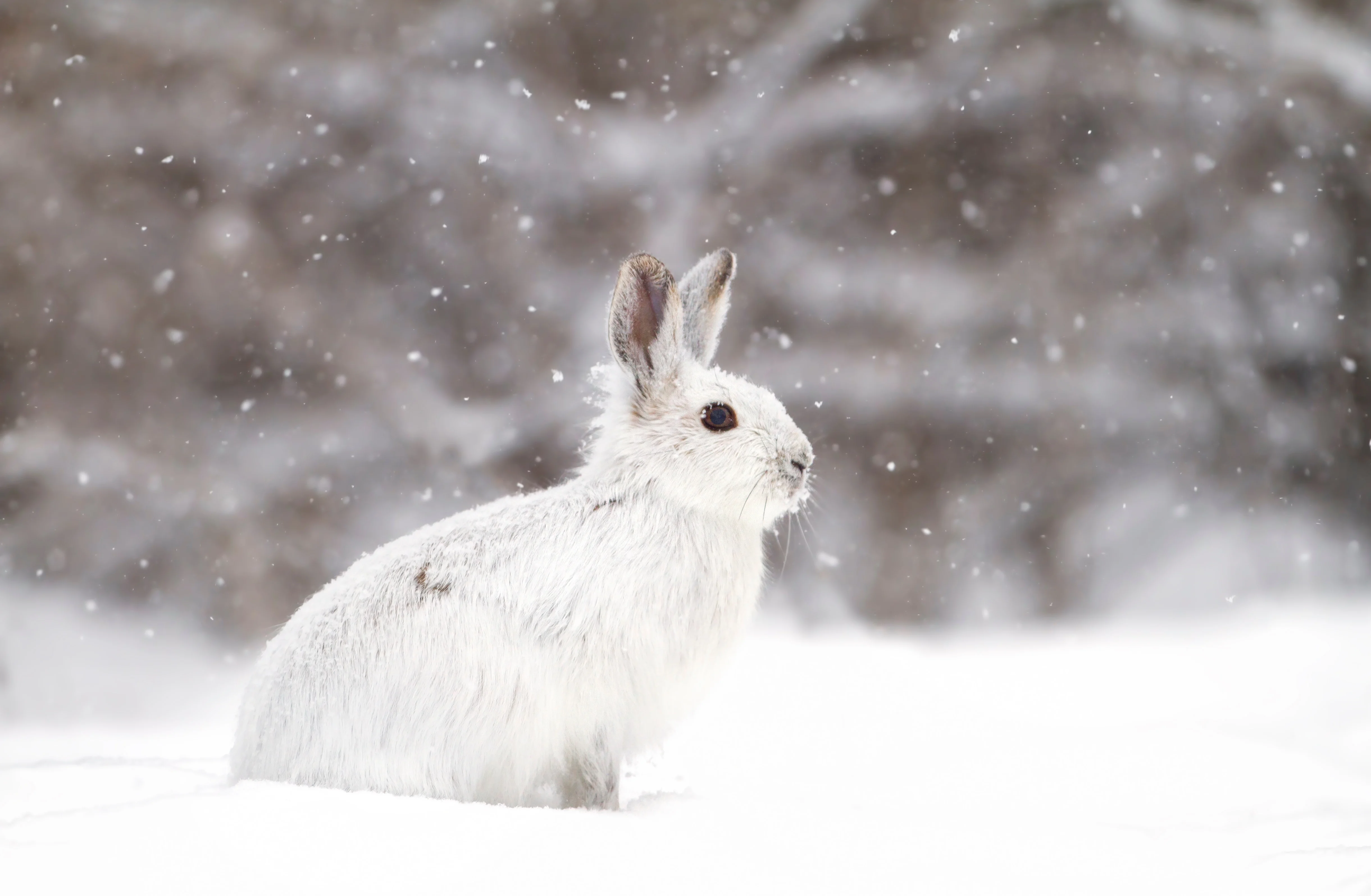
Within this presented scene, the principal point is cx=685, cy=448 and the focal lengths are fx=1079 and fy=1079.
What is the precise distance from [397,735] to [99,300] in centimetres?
112

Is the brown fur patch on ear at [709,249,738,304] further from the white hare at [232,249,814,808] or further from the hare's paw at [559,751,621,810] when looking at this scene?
the hare's paw at [559,751,621,810]

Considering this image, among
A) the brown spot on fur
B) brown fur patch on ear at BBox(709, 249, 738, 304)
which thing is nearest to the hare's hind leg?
the brown spot on fur

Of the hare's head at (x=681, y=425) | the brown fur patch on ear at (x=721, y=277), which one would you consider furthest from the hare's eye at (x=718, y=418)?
the brown fur patch on ear at (x=721, y=277)

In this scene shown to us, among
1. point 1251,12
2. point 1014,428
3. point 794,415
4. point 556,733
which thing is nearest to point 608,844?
point 556,733

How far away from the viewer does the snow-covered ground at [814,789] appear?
60 centimetres

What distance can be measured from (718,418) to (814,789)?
476mm

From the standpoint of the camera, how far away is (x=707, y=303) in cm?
89

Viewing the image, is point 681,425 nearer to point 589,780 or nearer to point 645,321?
point 645,321

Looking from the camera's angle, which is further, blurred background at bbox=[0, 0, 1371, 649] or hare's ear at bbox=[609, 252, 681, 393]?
blurred background at bbox=[0, 0, 1371, 649]

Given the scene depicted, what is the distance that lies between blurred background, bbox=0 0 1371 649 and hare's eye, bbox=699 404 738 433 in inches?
28.9

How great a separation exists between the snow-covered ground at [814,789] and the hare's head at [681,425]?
226 millimetres

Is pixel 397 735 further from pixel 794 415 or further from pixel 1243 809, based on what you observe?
pixel 794 415

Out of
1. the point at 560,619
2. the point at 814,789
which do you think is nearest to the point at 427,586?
the point at 560,619

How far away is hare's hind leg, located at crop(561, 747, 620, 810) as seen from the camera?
0.74m
